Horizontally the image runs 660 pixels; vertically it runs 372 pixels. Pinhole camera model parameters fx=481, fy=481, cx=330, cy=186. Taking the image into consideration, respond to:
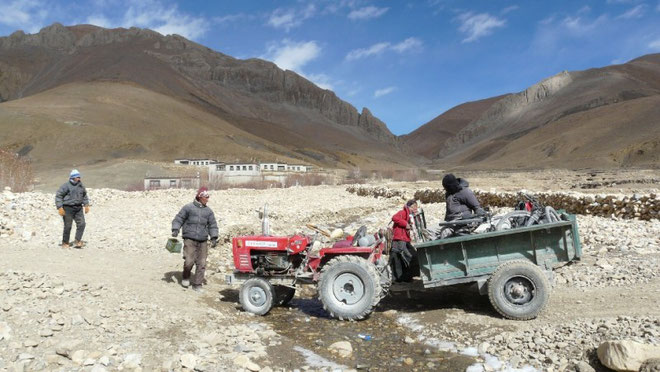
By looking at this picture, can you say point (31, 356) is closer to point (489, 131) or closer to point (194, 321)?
point (194, 321)

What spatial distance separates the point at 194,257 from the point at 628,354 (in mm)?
6574

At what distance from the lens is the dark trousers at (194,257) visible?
27.8 ft

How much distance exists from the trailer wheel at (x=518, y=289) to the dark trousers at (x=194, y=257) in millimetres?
4909

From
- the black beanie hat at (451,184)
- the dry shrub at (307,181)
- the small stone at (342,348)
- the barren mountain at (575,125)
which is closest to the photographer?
the small stone at (342,348)

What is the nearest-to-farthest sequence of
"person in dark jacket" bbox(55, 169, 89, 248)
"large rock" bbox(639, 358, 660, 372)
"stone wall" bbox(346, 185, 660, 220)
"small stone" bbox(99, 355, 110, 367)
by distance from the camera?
"large rock" bbox(639, 358, 660, 372) < "small stone" bbox(99, 355, 110, 367) < "person in dark jacket" bbox(55, 169, 89, 248) < "stone wall" bbox(346, 185, 660, 220)

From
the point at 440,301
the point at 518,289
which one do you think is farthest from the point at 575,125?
the point at 518,289

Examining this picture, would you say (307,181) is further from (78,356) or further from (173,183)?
(78,356)

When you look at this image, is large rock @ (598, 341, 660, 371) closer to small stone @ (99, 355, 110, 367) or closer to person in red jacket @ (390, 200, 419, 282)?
person in red jacket @ (390, 200, 419, 282)

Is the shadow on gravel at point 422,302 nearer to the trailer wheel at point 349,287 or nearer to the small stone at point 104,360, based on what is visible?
the trailer wheel at point 349,287

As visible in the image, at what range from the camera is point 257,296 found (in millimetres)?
7668

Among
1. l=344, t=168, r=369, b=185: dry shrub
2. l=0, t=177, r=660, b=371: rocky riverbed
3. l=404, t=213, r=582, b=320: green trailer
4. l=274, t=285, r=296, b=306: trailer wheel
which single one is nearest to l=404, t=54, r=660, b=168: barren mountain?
l=344, t=168, r=369, b=185: dry shrub

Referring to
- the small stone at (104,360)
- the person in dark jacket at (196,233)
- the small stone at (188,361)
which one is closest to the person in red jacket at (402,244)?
the person in dark jacket at (196,233)

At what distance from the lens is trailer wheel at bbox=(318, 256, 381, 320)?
6984mm

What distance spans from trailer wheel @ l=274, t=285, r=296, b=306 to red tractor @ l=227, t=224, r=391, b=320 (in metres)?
0.18
